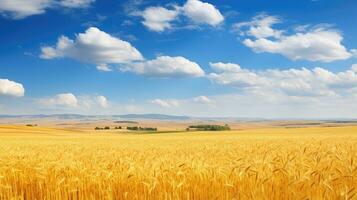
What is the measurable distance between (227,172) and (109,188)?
160 centimetres

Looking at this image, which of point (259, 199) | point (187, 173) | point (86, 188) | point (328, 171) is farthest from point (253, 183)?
point (86, 188)

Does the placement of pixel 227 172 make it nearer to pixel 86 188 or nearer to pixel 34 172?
pixel 86 188

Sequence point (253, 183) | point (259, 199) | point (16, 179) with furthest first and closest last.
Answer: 1. point (16, 179)
2. point (253, 183)
3. point (259, 199)

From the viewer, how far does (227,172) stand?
558 centimetres

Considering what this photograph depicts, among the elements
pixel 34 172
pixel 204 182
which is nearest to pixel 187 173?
pixel 204 182

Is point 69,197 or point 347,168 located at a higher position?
point 347,168

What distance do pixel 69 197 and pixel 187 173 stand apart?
1607 mm

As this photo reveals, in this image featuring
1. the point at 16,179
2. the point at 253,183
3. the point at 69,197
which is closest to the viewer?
the point at 253,183

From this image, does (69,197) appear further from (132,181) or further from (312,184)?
(312,184)

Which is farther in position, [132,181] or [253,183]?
[132,181]

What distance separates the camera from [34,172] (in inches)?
266

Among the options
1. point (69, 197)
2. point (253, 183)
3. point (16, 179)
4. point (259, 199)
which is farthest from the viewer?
point (16, 179)

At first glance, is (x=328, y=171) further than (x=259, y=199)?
Yes

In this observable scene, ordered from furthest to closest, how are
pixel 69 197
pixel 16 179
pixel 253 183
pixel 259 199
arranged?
pixel 16 179 → pixel 69 197 → pixel 253 183 → pixel 259 199
